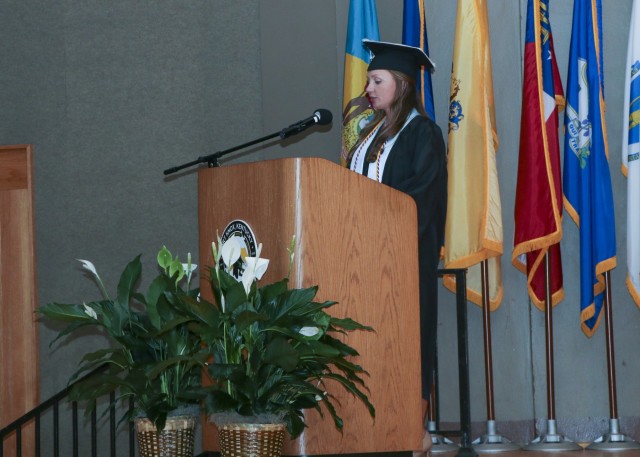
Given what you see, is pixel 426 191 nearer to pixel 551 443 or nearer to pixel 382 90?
pixel 382 90

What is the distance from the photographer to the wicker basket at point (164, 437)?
258 cm

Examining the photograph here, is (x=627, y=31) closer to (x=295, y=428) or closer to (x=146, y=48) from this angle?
(x=146, y=48)

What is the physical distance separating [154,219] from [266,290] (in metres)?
3.85

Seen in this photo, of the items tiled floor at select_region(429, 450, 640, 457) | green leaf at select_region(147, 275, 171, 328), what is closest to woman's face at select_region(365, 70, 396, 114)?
green leaf at select_region(147, 275, 171, 328)

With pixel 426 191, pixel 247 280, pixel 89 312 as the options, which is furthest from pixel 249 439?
pixel 426 191

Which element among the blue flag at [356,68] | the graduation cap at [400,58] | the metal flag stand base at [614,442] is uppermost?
the blue flag at [356,68]

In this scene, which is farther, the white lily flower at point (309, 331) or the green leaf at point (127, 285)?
the green leaf at point (127, 285)

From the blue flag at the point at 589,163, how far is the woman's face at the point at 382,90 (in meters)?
1.73

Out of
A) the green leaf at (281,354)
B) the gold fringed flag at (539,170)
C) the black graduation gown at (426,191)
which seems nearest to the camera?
the green leaf at (281,354)

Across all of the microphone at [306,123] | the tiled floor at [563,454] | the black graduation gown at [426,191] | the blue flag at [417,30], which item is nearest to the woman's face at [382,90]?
the black graduation gown at [426,191]

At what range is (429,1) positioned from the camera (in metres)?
5.75

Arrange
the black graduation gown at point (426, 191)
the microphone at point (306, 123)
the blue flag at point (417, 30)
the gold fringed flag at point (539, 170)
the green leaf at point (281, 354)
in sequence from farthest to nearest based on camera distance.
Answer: the blue flag at point (417, 30), the gold fringed flag at point (539, 170), the black graduation gown at point (426, 191), the microphone at point (306, 123), the green leaf at point (281, 354)

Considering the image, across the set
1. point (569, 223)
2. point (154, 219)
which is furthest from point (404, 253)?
point (154, 219)

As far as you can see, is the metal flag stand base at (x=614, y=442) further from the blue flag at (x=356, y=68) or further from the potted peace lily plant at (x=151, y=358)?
the potted peace lily plant at (x=151, y=358)
